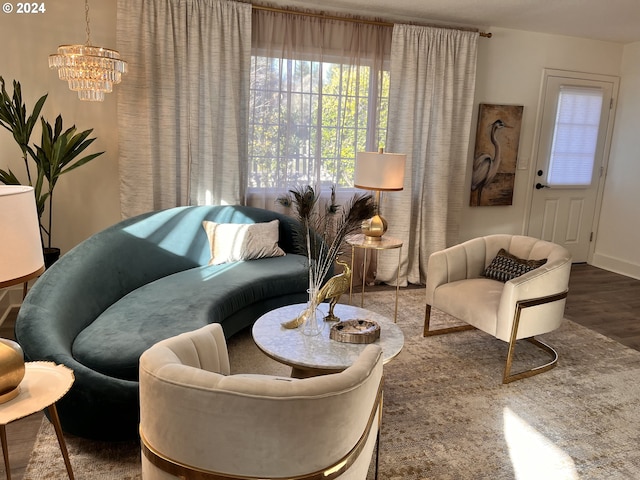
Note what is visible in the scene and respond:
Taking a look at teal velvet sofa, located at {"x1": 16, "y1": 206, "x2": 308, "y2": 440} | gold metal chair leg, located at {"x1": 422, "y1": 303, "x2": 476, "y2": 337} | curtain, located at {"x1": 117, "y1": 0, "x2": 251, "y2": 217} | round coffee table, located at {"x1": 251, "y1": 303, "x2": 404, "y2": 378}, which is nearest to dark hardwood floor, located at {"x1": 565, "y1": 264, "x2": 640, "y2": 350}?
gold metal chair leg, located at {"x1": 422, "y1": 303, "x2": 476, "y2": 337}

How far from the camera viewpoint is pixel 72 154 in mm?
3535

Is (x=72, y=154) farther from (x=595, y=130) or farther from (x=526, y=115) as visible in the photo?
(x=595, y=130)

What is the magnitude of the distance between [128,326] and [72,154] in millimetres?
1683

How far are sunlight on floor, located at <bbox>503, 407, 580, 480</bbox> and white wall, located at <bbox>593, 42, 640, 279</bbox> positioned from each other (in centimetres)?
386

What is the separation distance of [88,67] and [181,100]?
35.5 inches

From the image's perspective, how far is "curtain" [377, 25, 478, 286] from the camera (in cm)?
455

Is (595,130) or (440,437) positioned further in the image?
(595,130)

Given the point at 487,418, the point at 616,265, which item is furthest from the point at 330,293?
the point at 616,265

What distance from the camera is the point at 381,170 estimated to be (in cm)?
364

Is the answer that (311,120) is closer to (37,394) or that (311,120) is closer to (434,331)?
(434,331)

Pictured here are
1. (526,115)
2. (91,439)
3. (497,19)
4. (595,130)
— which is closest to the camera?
(91,439)

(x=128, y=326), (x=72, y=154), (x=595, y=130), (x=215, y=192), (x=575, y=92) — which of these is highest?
(x=575, y=92)

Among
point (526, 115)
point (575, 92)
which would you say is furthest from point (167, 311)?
point (575, 92)

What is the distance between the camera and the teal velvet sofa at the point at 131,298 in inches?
81.3
